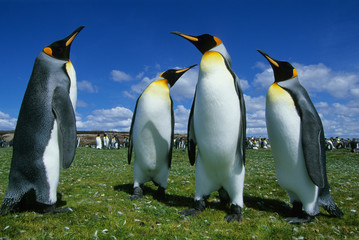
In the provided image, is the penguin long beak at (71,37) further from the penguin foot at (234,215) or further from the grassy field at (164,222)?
the penguin foot at (234,215)

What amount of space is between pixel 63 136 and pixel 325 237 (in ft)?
13.2

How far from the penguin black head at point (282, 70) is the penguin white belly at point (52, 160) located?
385 cm

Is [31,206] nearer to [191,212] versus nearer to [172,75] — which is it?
[191,212]

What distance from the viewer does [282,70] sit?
4.62 meters

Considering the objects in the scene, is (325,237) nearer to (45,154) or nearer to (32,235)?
(32,235)

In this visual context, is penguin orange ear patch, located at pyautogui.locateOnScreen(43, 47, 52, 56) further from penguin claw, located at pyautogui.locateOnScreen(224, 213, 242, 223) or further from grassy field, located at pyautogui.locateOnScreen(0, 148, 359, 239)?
penguin claw, located at pyautogui.locateOnScreen(224, 213, 242, 223)

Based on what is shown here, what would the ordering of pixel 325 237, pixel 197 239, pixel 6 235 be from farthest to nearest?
pixel 325 237
pixel 197 239
pixel 6 235

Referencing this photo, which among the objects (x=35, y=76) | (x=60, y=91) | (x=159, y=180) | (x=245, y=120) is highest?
(x=35, y=76)

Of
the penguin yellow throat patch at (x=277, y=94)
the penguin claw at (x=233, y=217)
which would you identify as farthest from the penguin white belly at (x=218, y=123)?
the penguin yellow throat patch at (x=277, y=94)

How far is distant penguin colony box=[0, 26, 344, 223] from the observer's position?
3.68m

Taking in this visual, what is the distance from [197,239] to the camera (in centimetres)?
326

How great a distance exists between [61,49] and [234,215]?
405 centimetres

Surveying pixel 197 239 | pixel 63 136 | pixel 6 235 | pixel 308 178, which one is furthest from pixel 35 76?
pixel 308 178

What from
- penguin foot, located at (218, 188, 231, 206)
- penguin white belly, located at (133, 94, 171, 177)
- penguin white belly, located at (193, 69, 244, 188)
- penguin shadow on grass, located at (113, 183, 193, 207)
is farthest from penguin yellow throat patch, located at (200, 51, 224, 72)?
penguin shadow on grass, located at (113, 183, 193, 207)
